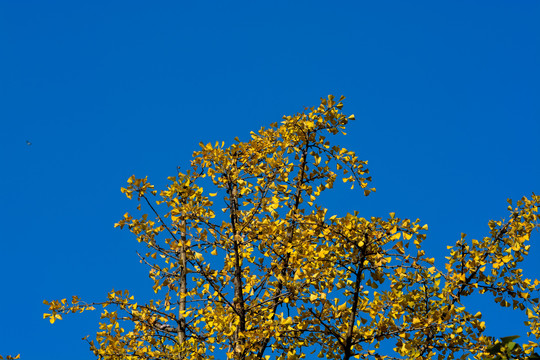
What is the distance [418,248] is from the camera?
6285 millimetres

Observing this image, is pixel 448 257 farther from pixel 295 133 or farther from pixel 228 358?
pixel 228 358

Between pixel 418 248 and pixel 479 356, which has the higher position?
pixel 418 248

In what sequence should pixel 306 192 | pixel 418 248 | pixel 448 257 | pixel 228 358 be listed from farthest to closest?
pixel 306 192, pixel 448 257, pixel 228 358, pixel 418 248

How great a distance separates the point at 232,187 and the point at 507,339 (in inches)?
145

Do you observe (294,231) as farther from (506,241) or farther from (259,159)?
(506,241)

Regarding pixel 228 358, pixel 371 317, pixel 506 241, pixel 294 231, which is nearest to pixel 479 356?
pixel 371 317

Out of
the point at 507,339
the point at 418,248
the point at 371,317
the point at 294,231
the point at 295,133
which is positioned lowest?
the point at 507,339

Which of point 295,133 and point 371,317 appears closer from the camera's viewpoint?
point 371,317

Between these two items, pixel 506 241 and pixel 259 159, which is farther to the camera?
pixel 259 159

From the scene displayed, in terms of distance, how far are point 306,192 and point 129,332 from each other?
322cm

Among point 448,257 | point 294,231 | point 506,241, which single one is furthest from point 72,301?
point 506,241

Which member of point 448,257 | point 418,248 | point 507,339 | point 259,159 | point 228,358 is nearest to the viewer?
point 507,339

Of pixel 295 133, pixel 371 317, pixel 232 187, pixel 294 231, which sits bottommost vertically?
pixel 371 317

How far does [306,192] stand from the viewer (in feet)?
26.1
